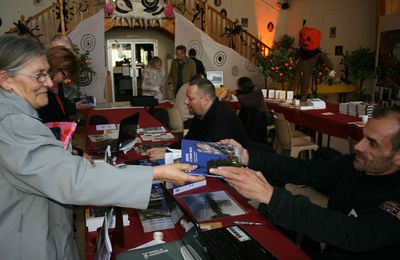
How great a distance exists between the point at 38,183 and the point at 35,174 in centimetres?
3

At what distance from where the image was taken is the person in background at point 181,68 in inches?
280

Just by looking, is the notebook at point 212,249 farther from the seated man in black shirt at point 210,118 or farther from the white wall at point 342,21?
the white wall at point 342,21

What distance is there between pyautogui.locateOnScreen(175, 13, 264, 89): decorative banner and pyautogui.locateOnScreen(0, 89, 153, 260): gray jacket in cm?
784

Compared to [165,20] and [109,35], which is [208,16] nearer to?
[165,20]

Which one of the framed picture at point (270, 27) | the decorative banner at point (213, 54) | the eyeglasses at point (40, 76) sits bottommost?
the eyeglasses at point (40, 76)

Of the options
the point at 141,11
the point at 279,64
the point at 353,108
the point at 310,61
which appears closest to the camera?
the point at 353,108

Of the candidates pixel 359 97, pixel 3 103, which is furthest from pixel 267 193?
pixel 359 97

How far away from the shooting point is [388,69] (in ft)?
23.0

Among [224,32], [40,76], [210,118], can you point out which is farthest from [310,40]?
[40,76]

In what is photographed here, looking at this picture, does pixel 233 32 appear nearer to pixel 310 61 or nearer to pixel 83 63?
pixel 310 61

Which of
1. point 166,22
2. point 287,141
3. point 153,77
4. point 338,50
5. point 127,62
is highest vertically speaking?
point 166,22

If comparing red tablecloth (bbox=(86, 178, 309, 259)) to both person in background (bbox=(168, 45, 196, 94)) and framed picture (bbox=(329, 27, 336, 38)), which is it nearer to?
person in background (bbox=(168, 45, 196, 94))

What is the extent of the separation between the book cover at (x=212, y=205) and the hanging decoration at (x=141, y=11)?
7127 mm

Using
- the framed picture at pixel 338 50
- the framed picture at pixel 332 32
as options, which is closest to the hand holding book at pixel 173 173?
the framed picture at pixel 338 50
